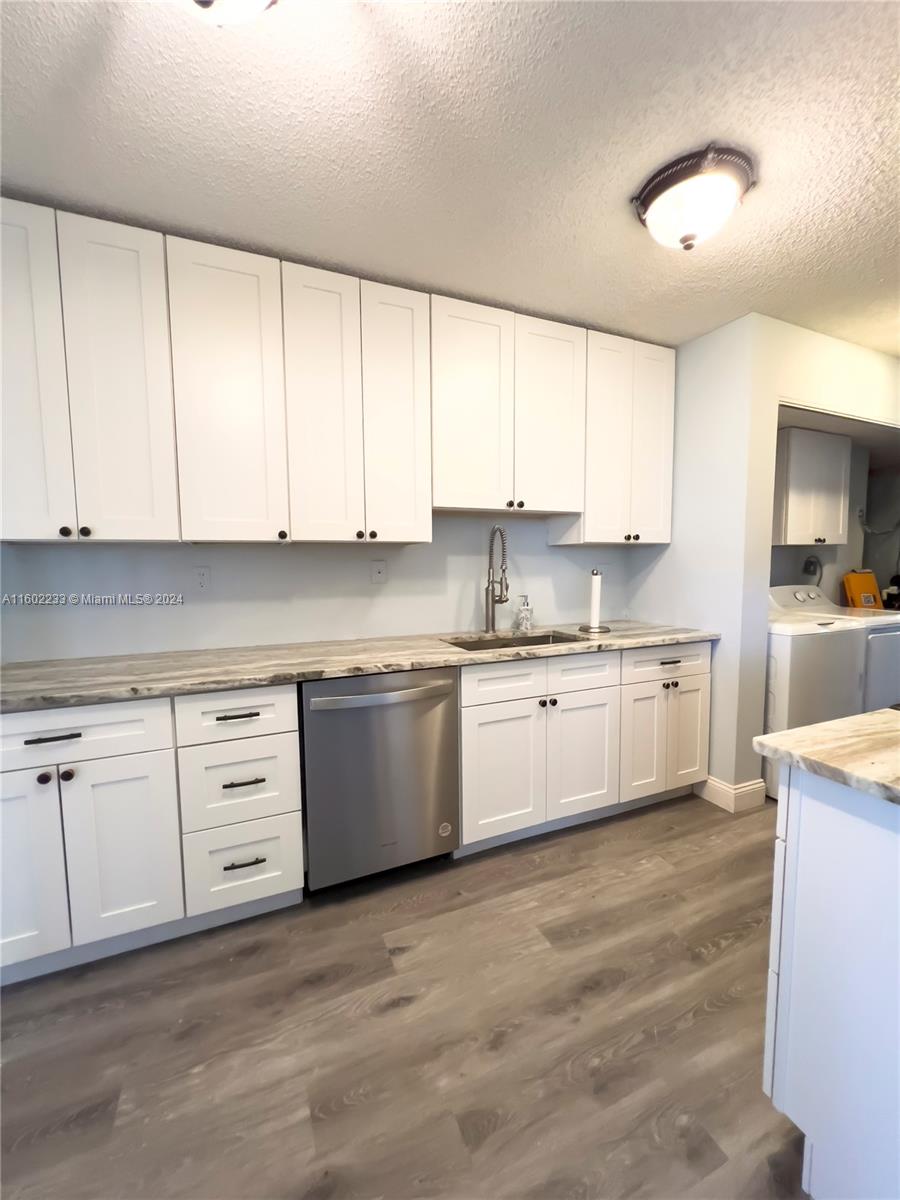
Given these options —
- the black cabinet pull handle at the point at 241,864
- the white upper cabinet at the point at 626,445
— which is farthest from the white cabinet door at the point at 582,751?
the black cabinet pull handle at the point at 241,864

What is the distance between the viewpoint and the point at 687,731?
246 centimetres

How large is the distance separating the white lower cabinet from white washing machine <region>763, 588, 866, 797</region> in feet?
1.20

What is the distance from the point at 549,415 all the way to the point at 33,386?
2096 millimetres

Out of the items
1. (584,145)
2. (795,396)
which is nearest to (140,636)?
(584,145)

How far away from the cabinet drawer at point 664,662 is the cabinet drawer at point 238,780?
5.24ft

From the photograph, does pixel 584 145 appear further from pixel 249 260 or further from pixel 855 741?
pixel 855 741

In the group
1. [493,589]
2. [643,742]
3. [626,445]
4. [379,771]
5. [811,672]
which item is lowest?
[643,742]

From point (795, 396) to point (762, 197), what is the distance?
120 cm

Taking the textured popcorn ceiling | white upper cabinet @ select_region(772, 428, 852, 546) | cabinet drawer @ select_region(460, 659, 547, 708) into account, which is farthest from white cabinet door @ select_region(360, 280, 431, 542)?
white upper cabinet @ select_region(772, 428, 852, 546)

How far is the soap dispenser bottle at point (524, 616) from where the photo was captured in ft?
8.52

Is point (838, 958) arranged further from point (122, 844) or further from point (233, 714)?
point (122, 844)

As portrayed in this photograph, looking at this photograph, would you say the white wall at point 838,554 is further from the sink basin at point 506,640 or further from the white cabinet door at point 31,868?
the white cabinet door at point 31,868

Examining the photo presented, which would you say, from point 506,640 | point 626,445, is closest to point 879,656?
point 626,445

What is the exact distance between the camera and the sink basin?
2.32 metres
